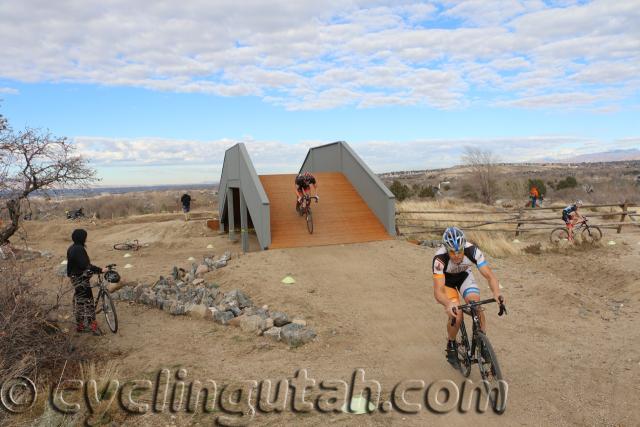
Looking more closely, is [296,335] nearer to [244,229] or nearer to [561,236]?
[244,229]

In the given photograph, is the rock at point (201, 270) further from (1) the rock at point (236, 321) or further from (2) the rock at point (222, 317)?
(1) the rock at point (236, 321)

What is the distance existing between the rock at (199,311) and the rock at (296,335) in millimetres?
1743

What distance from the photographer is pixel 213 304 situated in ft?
27.4

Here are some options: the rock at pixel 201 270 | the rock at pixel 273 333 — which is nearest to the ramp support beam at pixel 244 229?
the rock at pixel 201 270

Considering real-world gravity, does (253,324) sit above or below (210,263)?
below

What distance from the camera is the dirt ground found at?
447 cm

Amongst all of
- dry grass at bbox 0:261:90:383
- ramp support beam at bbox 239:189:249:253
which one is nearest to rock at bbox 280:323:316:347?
dry grass at bbox 0:261:90:383

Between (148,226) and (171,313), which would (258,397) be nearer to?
(171,313)

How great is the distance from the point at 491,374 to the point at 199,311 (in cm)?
514

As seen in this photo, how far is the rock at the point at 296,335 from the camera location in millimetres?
6375

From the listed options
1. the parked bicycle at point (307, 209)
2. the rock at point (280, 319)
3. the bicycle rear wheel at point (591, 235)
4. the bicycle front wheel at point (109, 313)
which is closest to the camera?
the rock at point (280, 319)

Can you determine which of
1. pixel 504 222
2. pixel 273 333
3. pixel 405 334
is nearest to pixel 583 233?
pixel 504 222

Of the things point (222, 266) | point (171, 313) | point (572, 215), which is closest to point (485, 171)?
point (572, 215)

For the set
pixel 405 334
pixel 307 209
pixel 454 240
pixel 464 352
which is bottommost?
pixel 405 334
